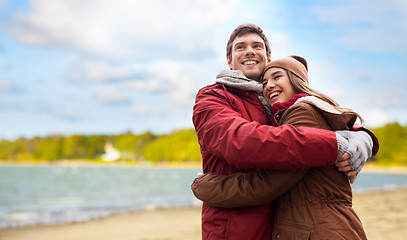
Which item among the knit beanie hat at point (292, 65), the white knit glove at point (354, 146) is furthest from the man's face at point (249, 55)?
the white knit glove at point (354, 146)

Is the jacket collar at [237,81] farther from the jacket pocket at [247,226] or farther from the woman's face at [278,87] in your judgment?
the jacket pocket at [247,226]

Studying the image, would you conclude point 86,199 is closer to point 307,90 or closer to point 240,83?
point 240,83

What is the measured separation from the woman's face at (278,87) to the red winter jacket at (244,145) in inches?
4.0

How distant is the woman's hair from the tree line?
84.2m

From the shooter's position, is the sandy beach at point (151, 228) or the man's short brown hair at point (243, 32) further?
the sandy beach at point (151, 228)

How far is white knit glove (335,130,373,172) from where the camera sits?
1939mm

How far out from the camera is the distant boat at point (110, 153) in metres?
118

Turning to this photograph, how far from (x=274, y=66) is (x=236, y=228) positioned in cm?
114

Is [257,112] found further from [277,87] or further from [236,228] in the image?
[236,228]

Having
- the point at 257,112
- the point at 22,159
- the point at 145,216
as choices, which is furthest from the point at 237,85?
the point at 22,159

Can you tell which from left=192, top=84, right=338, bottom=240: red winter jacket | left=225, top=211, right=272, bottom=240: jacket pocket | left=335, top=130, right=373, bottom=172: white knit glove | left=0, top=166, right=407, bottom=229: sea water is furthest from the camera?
left=0, top=166, right=407, bottom=229: sea water

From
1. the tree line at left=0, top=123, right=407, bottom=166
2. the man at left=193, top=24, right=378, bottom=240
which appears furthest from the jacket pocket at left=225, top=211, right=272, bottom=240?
the tree line at left=0, top=123, right=407, bottom=166

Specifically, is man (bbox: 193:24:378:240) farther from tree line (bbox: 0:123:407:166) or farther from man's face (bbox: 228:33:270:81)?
tree line (bbox: 0:123:407:166)

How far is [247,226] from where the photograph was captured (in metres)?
2.08
